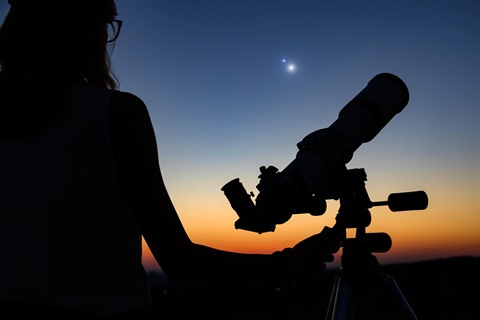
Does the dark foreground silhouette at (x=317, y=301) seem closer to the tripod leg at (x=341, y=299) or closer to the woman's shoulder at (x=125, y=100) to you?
the tripod leg at (x=341, y=299)

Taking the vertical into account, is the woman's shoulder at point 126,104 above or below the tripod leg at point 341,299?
above

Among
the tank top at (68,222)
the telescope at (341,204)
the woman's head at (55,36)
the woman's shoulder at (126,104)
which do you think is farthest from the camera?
the telescope at (341,204)

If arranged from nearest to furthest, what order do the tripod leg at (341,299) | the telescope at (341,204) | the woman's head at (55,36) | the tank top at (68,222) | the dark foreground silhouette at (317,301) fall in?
1. the tank top at (68,222)
2. the woman's head at (55,36)
3. the tripod leg at (341,299)
4. the telescope at (341,204)
5. the dark foreground silhouette at (317,301)

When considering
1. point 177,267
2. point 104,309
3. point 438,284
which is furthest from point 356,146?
point 438,284

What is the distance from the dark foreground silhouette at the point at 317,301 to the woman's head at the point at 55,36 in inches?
527

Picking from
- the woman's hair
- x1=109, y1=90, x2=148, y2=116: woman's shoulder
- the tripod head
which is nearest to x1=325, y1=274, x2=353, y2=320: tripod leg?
the tripod head

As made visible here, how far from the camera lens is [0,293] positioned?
133 cm

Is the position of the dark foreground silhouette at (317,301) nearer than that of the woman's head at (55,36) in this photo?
No

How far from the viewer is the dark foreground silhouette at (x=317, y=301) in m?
16.8

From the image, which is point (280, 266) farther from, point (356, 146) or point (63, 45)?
point (356, 146)

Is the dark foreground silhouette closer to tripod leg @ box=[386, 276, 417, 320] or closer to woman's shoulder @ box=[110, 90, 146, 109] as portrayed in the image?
tripod leg @ box=[386, 276, 417, 320]

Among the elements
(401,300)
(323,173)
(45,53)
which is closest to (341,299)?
(401,300)

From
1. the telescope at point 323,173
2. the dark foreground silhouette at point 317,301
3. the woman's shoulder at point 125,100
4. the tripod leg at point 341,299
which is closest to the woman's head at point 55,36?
the woman's shoulder at point 125,100

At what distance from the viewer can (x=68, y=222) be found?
1.35 metres
